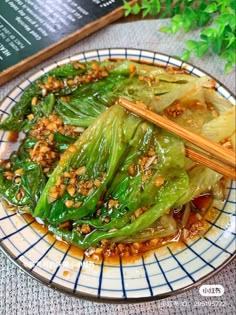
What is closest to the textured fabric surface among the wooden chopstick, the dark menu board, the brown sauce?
the brown sauce

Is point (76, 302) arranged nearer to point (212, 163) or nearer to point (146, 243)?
point (146, 243)

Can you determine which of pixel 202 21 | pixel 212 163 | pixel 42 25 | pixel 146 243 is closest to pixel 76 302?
pixel 146 243

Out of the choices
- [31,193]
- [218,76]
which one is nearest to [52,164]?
[31,193]

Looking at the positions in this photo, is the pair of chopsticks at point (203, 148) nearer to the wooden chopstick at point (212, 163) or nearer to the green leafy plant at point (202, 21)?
Answer: the wooden chopstick at point (212, 163)

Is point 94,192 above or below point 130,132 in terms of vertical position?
below

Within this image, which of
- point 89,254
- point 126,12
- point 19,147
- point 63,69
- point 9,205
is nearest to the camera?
point 89,254

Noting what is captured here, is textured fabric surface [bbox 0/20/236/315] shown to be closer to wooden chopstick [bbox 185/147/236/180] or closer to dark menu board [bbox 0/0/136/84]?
wooden chopstick [bbox 185/147/236/180]

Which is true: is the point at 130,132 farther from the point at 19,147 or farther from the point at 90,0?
the point at 90,0

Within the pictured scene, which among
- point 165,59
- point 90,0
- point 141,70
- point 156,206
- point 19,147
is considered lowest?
point 19,147
